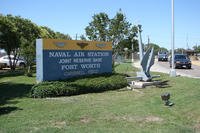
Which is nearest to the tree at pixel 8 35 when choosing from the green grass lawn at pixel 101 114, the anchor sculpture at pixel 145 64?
the anchor sculpture at pixel 145 64

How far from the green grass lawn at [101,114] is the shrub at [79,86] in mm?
557

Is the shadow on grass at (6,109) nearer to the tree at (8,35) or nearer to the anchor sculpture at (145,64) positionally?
the anchor sculpture at (145,64)

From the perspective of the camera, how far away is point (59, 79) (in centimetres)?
1531

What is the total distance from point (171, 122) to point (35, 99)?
5606mm

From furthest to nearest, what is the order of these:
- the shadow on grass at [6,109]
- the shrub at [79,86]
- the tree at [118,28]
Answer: the tree at [118,28]
the shrub at [79,86]
the shadow on grass at [6,109]

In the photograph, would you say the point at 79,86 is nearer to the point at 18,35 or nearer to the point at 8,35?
the point at 8,35

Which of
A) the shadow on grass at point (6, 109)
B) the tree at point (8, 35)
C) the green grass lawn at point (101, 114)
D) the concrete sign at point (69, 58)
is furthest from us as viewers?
the tree at point (8, 35)

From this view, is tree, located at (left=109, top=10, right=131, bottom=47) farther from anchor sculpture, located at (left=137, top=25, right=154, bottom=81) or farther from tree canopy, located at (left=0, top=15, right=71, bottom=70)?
anchor sculpture, located at (left=137, top=25, right=154, bottom=81)

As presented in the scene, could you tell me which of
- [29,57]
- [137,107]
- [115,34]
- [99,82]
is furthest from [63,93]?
[115,34]

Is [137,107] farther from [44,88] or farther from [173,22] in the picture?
[173,22]

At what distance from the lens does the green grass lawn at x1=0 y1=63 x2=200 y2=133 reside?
859 centimetres

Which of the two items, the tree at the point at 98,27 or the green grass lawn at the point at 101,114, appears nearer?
the green grass lawn at the point at 101,114

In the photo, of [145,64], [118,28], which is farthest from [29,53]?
[118,28]

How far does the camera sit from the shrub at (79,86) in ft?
45.0
